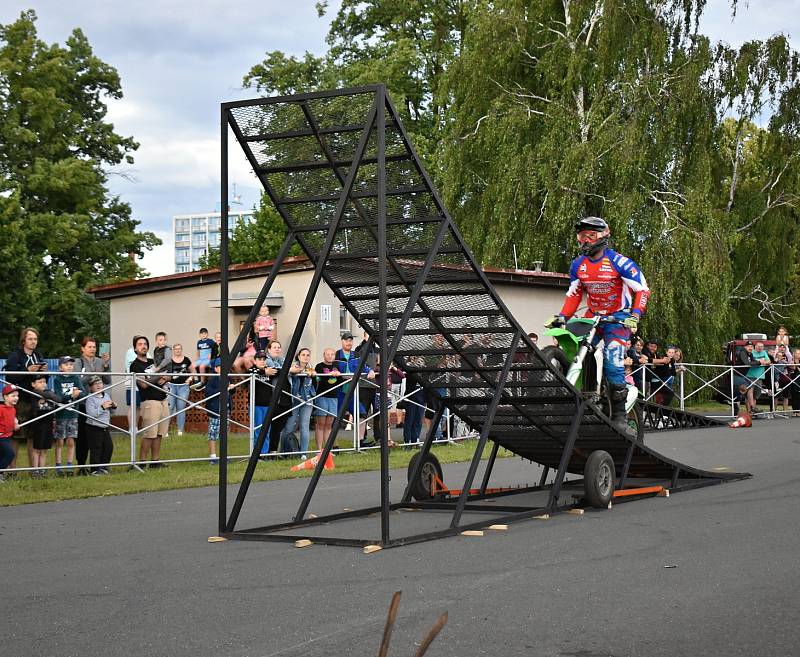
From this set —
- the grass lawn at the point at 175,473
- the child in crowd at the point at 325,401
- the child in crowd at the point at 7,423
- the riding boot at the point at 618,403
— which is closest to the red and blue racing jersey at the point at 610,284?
the riding boot at the point at 618,403

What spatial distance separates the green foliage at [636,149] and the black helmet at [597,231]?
20.7 m

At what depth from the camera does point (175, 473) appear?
603 inches

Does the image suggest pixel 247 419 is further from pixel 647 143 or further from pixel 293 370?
pixel 647 143

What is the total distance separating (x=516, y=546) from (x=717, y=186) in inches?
1201

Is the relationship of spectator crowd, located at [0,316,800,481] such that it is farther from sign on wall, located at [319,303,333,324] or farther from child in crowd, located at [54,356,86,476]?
sign on wall, located at [319,303,333,324]

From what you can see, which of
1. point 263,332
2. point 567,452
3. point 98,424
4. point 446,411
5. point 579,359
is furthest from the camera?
point 446,411

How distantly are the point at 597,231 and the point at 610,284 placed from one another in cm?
57

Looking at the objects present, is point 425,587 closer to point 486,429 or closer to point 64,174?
point 486,429

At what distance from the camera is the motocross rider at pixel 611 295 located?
11.8 m

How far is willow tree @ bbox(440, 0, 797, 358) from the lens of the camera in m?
32.6

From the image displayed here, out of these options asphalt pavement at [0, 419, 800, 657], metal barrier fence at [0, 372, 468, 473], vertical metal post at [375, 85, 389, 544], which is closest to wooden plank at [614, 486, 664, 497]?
asphalt pavement at [0, 419, 800, 657]

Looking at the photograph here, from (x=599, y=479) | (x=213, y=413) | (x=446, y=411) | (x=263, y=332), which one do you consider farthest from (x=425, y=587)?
(x=263, y=332)

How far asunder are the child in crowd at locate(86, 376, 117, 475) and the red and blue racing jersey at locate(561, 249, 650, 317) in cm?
685

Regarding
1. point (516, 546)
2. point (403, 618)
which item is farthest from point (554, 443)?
point (403, 618)
